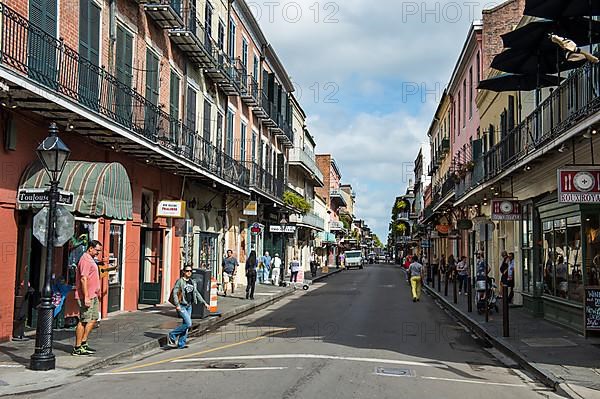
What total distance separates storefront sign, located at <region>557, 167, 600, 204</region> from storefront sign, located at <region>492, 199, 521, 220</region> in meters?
7.26

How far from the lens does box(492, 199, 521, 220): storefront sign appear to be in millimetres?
18891

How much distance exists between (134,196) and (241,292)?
421 inches

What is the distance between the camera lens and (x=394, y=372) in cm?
1018

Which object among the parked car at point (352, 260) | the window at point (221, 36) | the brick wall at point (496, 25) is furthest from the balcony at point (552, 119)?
the parked car at point (352, 260)

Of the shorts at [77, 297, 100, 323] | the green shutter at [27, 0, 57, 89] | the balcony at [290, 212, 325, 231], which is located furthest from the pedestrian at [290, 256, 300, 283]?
the shorts at [77, 297, 100, 323]

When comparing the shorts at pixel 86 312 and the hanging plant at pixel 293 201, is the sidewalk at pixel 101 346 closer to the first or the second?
the shorts at pixel 86 312

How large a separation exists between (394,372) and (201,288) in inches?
321

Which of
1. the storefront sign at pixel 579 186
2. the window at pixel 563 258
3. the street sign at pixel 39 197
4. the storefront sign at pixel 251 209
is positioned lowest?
the window at pixel 563 258

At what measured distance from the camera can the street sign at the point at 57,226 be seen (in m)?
10.6

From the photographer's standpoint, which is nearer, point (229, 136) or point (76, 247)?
point (76, 247)

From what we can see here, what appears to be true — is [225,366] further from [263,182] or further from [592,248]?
[263,182]

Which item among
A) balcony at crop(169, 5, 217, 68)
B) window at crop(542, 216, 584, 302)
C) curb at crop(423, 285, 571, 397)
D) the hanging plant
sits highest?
balcony at crop(169, 5, 217, 68)

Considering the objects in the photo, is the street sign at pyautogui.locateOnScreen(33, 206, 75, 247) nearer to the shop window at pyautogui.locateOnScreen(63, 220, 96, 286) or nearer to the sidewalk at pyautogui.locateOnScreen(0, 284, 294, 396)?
the sidewalk at pyautogui.locateOnScreen(0, 284, 294, 396)

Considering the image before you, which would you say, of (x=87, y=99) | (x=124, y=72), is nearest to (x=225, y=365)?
(x=87, y=99)
